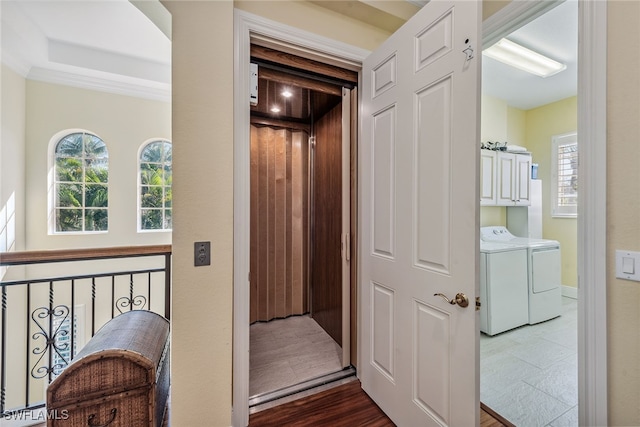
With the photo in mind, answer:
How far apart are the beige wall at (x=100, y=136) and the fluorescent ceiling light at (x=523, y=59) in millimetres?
4541

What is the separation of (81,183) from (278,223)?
3259 millimetres

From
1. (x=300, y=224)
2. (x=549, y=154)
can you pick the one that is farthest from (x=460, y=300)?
(x=549, y=154)

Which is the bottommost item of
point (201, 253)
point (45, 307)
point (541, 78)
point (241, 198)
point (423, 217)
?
point (45, 307)

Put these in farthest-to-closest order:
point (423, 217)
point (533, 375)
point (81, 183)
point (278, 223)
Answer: point (81, 183) < point (278, 223) < point (533, 375) < point (423, 217)

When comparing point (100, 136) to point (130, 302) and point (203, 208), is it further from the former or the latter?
point (203, 208)

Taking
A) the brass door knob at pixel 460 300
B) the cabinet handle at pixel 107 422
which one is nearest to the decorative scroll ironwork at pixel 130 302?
the cabinet handle at pixel 107 422

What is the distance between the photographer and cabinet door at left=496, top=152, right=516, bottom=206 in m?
3.12

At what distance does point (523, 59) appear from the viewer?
276 cm

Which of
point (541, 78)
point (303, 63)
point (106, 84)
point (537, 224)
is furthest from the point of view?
point (106, 84)

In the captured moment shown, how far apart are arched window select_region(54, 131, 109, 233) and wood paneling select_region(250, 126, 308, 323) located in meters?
2.71

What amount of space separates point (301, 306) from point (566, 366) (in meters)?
2.42

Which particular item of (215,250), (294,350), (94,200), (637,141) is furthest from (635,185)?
(94,200)

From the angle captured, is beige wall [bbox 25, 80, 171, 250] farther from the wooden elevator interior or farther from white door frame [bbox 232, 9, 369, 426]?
white door frame [bbox 232, 9, 369, 426]

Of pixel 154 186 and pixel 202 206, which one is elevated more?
pixel 154 186
